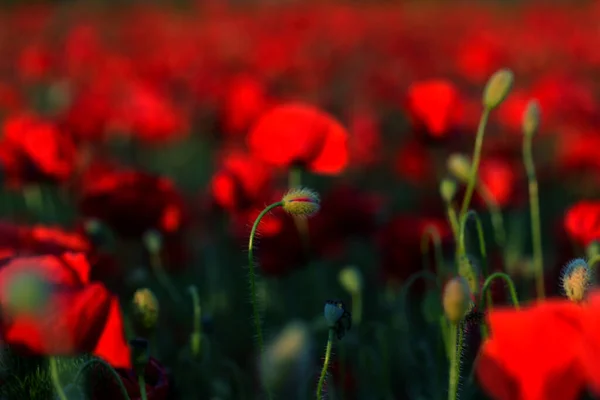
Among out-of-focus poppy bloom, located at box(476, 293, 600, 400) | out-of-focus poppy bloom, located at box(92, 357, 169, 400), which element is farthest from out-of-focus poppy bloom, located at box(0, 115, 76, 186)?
out-of-focus poppy bloom, located at box(476, 293, 600, 400)

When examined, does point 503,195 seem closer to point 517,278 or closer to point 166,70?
point 517,278

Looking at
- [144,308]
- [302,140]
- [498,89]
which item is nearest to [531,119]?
[498,89]

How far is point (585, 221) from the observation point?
1375mm

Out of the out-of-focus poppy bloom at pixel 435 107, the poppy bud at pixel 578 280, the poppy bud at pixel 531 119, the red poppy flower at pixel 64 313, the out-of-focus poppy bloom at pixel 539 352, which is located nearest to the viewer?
the out-of-focus poppy bloom at pixel 539 352

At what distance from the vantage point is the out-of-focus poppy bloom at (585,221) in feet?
4.45

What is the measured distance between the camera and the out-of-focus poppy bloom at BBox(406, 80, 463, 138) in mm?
1850

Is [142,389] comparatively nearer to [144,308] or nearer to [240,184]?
[144,308]

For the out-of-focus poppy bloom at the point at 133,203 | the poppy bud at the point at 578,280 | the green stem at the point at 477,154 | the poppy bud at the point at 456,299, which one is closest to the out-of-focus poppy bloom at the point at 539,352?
the poppy bud at the point at 456,299

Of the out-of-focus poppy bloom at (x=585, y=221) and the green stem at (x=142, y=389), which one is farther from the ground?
the green stem at (x=142, y=389)

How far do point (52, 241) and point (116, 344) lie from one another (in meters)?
0.23

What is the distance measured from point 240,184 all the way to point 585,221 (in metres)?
0.68

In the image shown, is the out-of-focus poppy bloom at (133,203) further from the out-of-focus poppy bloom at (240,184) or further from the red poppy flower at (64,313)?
the red poppy flower at (64,313)

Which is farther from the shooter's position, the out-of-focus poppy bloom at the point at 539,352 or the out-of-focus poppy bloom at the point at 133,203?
the out-of-focus poppy bloom at the point at 133,203

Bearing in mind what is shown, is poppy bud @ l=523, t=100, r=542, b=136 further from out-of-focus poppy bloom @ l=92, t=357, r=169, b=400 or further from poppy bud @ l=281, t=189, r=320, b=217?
out-of-focus poppy bloom @ l=92, t=357, r=169, b=400
